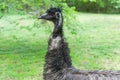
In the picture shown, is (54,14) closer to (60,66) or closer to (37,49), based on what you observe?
(60,66)

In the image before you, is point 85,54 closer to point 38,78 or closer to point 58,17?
point 38,78

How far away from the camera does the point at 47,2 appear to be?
1120cm

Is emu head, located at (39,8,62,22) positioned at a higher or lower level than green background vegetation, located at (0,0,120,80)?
higher

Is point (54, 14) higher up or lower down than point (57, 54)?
higher up

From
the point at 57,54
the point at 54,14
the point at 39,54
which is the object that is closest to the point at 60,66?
the point at 57,54

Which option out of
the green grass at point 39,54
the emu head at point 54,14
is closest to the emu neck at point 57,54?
the emu head at point 54,14

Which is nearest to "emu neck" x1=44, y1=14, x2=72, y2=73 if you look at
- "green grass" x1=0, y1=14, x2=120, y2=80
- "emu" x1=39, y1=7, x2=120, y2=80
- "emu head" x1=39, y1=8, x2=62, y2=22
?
"emu" x1=39, y1=7, x2=120, y2=80

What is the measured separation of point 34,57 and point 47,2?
158 cm

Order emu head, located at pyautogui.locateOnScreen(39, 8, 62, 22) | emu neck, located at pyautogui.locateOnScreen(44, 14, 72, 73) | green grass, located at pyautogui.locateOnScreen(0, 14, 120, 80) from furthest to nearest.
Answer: green grass, located at pyautogui.locateOnScreen(0, 14, 120, 80) < emu head, located at pyautogui.locateOnScreen(39, 8, 62, 22) < emu neck, located at pyautogui.locateOnScreen(44, 14, 72, 73)

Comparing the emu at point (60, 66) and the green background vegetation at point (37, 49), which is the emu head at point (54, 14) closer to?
the emu at point (60, 66)

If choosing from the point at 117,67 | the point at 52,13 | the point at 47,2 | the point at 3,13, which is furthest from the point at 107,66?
the point at 52,13

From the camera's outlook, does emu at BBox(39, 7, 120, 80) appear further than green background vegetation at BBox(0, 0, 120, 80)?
No

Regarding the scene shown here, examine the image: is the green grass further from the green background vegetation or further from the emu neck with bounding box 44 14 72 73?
the emu neck with bounding box 44 14 72 73

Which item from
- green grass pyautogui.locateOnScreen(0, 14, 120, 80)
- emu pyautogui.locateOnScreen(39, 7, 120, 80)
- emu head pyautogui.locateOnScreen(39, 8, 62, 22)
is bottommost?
green grass pyautogui.locateOnScreen(0, 14, 120, 80)
